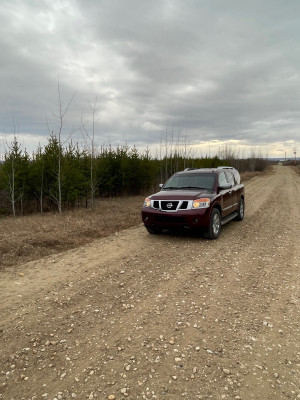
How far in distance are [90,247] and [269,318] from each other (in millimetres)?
4072

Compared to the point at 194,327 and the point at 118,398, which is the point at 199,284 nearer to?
the point at 194,327

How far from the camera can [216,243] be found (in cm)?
626

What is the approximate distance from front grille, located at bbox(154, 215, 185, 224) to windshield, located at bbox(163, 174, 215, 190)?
131cm

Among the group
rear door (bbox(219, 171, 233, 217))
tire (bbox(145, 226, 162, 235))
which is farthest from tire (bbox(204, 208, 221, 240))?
tire (bbox(145, 226, 162, 235))

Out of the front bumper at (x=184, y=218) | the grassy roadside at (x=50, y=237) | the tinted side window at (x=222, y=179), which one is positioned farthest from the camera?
the tinted side window at (x=222, y=179)

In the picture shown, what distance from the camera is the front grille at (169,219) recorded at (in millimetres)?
6216

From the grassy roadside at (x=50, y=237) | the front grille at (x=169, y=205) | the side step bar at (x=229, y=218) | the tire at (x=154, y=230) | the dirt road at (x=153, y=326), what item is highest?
the front grille at (x=169, y=205)

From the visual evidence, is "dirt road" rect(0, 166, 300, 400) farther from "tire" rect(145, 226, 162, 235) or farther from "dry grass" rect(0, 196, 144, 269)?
"tire" rect(145, 226, 162, 235)

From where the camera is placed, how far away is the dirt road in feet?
7.41

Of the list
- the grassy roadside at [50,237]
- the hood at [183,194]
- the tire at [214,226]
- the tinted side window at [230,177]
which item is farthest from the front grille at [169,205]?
the tinted side window at [230,177]

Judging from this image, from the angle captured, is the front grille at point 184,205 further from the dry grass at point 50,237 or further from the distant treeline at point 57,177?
the distant treeline at point 57,177

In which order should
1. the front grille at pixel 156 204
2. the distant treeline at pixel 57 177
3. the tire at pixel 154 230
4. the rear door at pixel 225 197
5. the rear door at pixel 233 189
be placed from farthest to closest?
1. the distant treeline at pixel 57 177
2. the rear door at pixel 233 189
3. the rear door at pixel 225 197
4. the tire at pixel 154 230
5. the front grille at pixel 156 204

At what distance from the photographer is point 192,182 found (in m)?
7.45

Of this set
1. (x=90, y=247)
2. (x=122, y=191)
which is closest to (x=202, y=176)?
(x=90, y=247)
